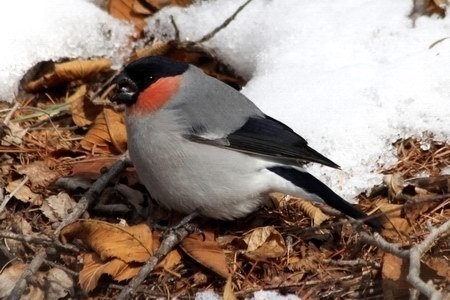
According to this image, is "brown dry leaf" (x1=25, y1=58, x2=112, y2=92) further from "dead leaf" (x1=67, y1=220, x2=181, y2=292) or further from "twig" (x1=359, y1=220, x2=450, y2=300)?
"twig" (x1=359, y1=220, x2=450, y2=300)

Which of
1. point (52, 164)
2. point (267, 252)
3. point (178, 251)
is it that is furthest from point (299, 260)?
point (52, 164)

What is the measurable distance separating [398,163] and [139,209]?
1339 millimetres

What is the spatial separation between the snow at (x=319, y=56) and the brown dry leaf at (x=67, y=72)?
0.29 ft

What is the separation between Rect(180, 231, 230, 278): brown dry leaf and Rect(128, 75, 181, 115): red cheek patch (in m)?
0.66

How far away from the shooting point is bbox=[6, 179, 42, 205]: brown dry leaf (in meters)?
4.44

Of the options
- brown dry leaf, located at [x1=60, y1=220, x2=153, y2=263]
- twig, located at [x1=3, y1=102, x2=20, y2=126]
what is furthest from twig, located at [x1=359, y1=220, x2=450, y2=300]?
twig, located at [x1=3, y1=102, x2=20, y2=126]

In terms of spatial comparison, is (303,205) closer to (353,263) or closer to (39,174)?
(353,263)

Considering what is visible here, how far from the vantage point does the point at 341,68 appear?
16.0 feet

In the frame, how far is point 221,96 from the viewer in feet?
14.3

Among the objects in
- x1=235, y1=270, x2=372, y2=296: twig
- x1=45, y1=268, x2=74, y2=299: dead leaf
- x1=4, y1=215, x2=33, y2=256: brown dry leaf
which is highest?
x1=235, y1=270, x2=372, y2=296: twig

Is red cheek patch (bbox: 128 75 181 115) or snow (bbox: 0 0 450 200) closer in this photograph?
red cheek patch (bbox: 128 75 181 115)

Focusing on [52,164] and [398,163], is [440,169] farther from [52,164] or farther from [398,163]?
[52,164]

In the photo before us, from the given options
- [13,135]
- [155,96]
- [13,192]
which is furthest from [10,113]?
[155,96]

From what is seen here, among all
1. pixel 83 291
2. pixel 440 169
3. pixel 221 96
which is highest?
pixel 221 96
